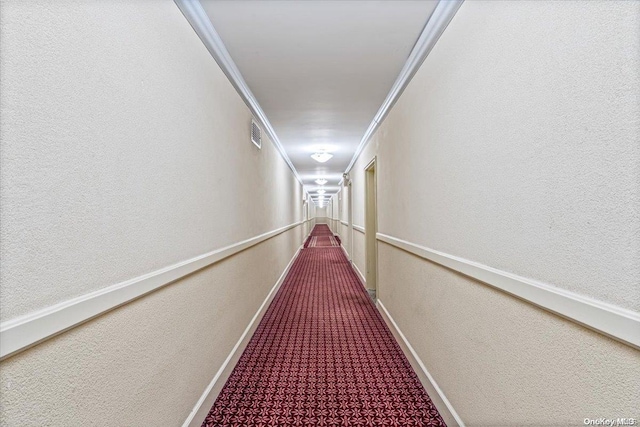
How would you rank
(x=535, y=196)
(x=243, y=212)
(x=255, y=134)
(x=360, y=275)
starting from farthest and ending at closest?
1. (x=360, y=275)
2. (x=255, y=134)
3. (x=243, y=212)
4. (x=535, y=196)

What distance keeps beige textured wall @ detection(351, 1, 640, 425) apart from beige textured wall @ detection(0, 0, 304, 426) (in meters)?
1.54

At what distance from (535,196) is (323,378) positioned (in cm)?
202

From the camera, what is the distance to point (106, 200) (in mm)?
1114

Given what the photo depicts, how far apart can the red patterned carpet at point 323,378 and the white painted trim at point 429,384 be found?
0.04m

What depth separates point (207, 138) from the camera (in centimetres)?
210

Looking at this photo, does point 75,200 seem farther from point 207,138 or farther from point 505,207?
point 505,207

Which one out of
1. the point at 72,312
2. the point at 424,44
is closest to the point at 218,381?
the point at 72,312

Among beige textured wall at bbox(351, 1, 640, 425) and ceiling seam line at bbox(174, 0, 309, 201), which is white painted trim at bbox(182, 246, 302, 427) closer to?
beige textured wall at bbox(351, 1, 640, 425)

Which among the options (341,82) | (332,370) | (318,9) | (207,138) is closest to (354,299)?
(332,370)

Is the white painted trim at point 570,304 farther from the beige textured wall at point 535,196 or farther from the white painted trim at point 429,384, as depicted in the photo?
the white painted trim at point 429,384

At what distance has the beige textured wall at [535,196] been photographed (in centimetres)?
80

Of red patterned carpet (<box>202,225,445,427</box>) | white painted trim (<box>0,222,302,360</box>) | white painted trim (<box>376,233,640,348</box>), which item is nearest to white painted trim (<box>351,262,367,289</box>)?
red patterned carpet (<box>202,225,445,427</box>)

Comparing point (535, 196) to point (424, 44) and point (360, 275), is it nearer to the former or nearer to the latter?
point (424, 44)

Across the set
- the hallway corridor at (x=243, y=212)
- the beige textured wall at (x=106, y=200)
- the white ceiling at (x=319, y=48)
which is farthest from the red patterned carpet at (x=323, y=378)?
the white ceiling at (x=319, y=48)
